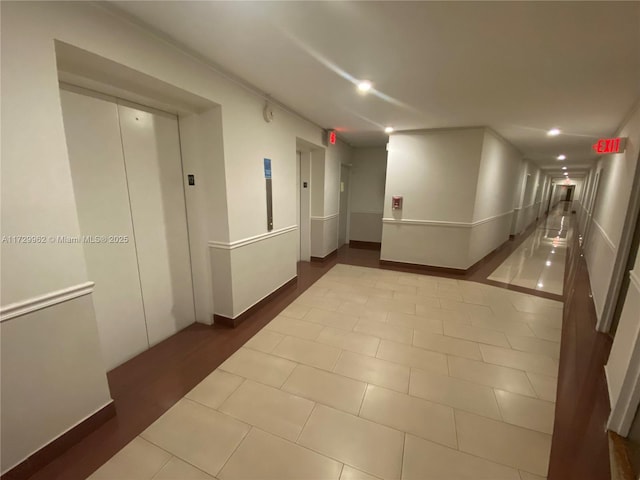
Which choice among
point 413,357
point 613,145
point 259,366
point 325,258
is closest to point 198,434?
point 259,366

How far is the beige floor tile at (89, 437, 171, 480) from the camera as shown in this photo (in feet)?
4.49

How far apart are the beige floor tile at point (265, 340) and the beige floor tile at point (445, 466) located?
1404 millimetres

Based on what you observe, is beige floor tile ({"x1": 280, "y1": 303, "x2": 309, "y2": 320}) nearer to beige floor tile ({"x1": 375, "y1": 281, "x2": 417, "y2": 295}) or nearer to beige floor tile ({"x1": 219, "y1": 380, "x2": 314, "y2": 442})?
beige floor tile ({"x1": 219, "y1": 380, "x2": 314, "y2": 442})

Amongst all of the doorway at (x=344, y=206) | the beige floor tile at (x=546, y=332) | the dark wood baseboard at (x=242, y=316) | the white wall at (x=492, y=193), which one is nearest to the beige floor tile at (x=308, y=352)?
the dark wood baseboard at (x=242, y=316)

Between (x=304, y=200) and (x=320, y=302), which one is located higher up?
(x=304, y=200)

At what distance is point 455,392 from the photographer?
1.96 metres

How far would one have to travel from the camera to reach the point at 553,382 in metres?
2.05

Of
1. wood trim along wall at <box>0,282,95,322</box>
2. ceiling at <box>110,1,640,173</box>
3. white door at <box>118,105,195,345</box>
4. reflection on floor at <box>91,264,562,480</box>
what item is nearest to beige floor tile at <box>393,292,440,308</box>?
reflection on floor at <box>91,264,562,480</box>

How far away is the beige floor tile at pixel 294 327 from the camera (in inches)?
106

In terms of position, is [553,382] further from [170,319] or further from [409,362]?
[170,319]

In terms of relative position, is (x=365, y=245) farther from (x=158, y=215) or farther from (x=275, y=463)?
(x=275, y=463)

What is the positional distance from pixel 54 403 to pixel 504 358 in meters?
3.34

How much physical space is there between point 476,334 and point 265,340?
2.25 meters

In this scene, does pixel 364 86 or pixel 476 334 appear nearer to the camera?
pixel 364 86
